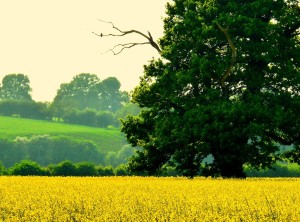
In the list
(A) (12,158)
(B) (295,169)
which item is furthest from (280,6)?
(A) (12,158)

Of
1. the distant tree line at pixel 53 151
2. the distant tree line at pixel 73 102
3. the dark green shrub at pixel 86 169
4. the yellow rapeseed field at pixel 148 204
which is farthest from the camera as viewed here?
the distant tree line at pixel 73 102

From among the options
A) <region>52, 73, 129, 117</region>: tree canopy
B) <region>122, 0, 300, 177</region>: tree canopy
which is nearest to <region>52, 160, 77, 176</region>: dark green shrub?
<region>122, 0, 300, 177</region>: tree canopy

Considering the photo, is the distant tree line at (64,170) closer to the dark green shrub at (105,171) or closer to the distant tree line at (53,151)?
the dark green shrub at (105,171)

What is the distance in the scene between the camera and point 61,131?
14000cm

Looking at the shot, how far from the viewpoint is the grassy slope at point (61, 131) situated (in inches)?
5311

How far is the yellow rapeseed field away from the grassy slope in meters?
115

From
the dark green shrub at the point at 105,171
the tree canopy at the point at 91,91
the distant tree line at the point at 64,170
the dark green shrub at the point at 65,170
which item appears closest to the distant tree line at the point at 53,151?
the tree canopy at the point at 91,91

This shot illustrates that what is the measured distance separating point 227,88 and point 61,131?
113 m

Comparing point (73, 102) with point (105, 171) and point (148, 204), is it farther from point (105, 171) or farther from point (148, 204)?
point (148, 204)

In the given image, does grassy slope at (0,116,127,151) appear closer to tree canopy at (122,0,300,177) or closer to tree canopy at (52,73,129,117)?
tree canopy at (52,73,129,117)

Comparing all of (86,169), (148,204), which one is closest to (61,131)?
(86,169)

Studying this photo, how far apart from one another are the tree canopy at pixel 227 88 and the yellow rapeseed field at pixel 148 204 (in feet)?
35.7

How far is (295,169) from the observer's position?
51.6 metres

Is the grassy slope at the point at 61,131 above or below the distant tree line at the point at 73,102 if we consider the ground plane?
below
